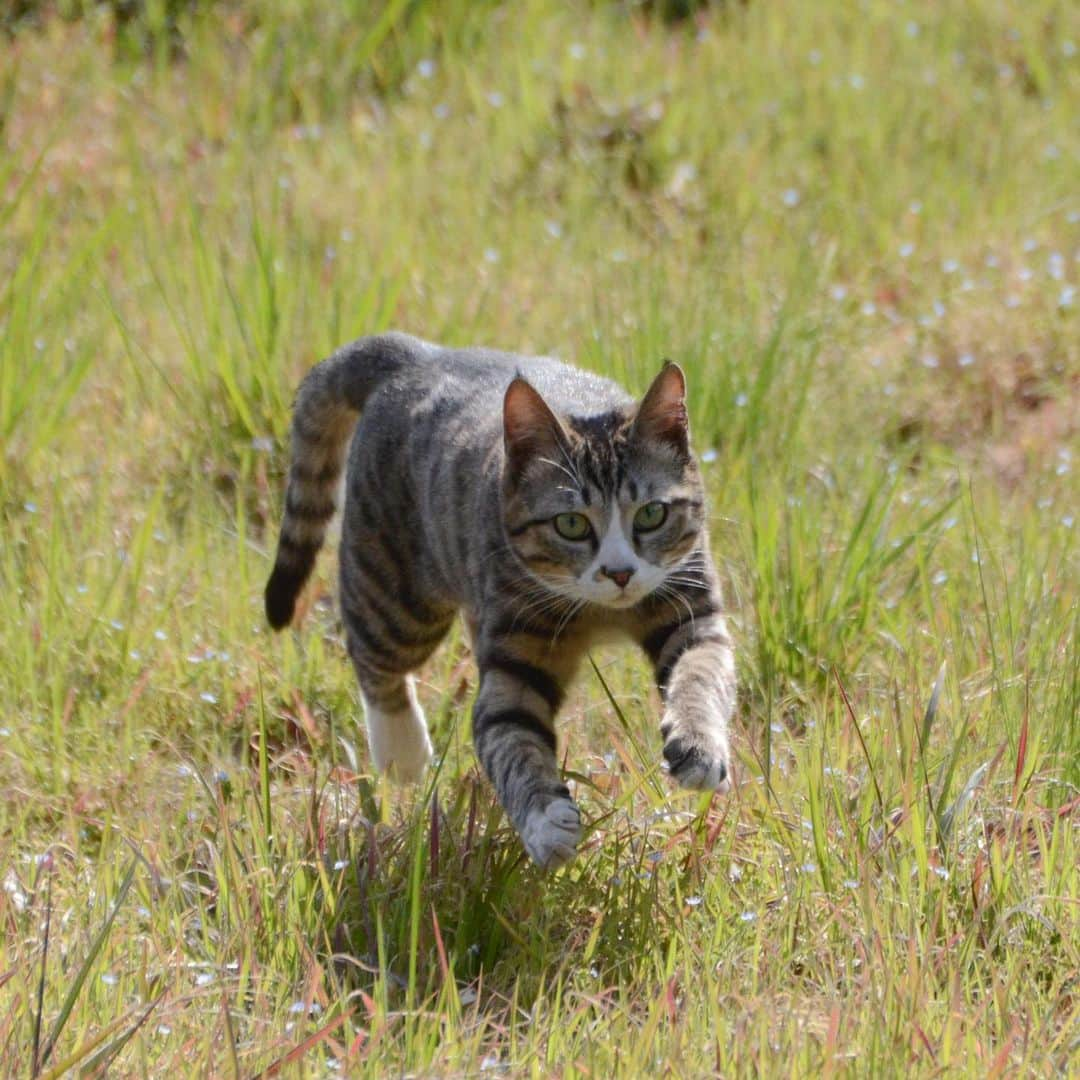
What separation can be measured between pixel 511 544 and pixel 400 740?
0.74m

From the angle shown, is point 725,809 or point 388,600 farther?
point 388,600

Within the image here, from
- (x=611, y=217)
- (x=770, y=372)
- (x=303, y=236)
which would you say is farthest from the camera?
(x=611, y=217)

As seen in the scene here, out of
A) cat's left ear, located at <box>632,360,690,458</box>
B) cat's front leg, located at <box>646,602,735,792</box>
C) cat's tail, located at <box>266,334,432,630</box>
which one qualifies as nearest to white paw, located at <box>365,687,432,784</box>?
cat's tail, located at <box>266,334,432,630</box>

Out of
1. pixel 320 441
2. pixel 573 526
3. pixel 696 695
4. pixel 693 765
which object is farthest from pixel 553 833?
pixel 320 441

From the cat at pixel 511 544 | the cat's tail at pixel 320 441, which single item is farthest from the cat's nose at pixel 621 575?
the cat's tail at pixel 320 441

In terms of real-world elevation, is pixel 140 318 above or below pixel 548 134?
below

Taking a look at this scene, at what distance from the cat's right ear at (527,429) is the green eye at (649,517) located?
19 cm

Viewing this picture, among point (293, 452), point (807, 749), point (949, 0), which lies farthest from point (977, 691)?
point (949, 0)

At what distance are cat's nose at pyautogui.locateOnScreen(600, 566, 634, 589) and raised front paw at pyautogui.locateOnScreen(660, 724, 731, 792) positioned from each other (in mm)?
327

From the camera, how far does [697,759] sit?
283 cm

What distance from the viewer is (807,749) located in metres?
3.28

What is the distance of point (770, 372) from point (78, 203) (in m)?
2.73

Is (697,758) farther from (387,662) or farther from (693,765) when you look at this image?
(387,662)

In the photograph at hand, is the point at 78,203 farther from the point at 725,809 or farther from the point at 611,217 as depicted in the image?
the point at 725,809
